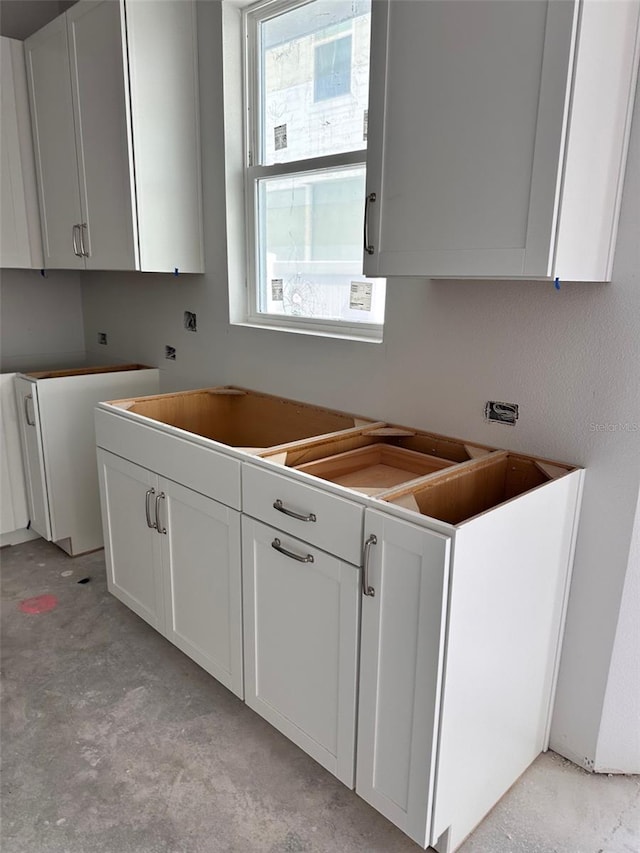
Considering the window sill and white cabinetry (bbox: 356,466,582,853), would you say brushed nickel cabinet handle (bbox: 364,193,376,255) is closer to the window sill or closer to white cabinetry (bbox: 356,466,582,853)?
the window sill

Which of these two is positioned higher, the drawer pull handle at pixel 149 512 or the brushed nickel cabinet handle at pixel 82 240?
the brushed nickel cabinet handle at pixel 82 240

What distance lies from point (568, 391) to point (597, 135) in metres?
0.62

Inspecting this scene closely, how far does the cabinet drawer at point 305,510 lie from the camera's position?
1.41 meters

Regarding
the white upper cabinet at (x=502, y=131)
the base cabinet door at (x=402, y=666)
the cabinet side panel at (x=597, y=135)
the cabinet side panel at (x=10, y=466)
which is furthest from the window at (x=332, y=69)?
the cabinet side panel at (x=10, y=466)

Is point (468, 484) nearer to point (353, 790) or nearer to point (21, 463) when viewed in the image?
point (353, 790)

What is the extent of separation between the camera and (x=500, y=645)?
142 cm

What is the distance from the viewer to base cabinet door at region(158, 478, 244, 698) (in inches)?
71.9

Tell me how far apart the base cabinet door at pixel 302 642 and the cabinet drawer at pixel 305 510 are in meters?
0.03

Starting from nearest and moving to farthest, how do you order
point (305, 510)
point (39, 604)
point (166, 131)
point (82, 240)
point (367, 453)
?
point (305, 510), point (367, 453), point (166, 131), point (39, 604), point (82, 240)

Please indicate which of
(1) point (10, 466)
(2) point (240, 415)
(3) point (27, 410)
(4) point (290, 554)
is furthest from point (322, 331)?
(1) point (10, 466)

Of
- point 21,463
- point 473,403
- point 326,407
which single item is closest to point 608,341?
point 473,403

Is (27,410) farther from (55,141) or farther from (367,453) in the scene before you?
(367,453)

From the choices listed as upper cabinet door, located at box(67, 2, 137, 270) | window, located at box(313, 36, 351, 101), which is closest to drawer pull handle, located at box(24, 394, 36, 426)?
upper cabinet door, located at box(67, 2, 137, 270)

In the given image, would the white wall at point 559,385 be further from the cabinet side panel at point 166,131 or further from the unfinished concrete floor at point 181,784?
the cabinet side panel at point 166,131
